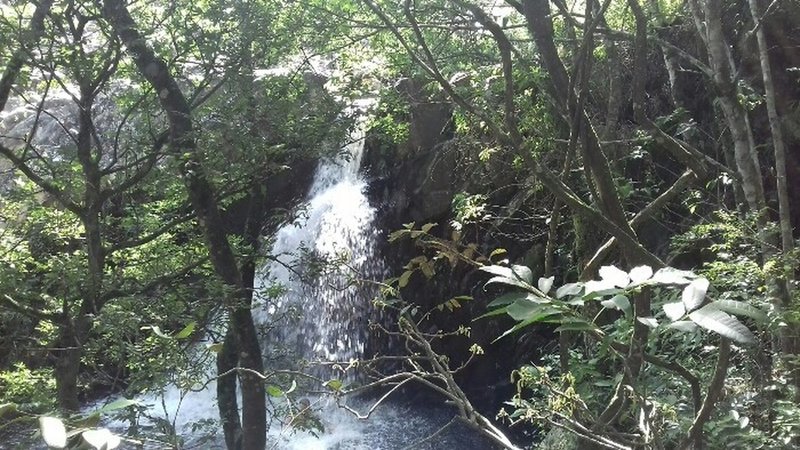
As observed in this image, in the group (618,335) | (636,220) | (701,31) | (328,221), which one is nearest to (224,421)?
(618,335)

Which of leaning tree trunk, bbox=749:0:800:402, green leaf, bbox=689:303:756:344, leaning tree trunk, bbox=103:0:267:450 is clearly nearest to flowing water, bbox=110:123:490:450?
leaning tree trunk, bbox=103:0:267:450

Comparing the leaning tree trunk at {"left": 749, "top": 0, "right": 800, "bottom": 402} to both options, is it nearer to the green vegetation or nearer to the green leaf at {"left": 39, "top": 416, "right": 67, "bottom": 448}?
the green vegetation

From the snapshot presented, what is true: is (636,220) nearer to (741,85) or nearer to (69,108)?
(741,85)

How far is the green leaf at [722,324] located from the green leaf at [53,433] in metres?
0.69

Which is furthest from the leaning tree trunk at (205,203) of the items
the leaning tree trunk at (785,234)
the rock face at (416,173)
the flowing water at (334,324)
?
the rock face at (416,173)

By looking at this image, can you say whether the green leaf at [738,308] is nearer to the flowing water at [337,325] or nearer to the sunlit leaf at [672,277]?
the sunlit leaf at [672,277]

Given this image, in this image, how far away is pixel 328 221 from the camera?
10.3 m

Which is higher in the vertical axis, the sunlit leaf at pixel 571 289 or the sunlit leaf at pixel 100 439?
the sunlit leaf at pixel 571 289

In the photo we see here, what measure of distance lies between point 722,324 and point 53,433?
0.72 m

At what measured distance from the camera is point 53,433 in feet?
2.19

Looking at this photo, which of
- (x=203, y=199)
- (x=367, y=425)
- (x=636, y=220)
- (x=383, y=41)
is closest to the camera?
(x=636, y=220)

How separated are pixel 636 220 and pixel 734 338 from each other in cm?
182

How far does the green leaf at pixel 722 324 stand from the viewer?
739 mm

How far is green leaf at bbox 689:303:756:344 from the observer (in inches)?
29.1
